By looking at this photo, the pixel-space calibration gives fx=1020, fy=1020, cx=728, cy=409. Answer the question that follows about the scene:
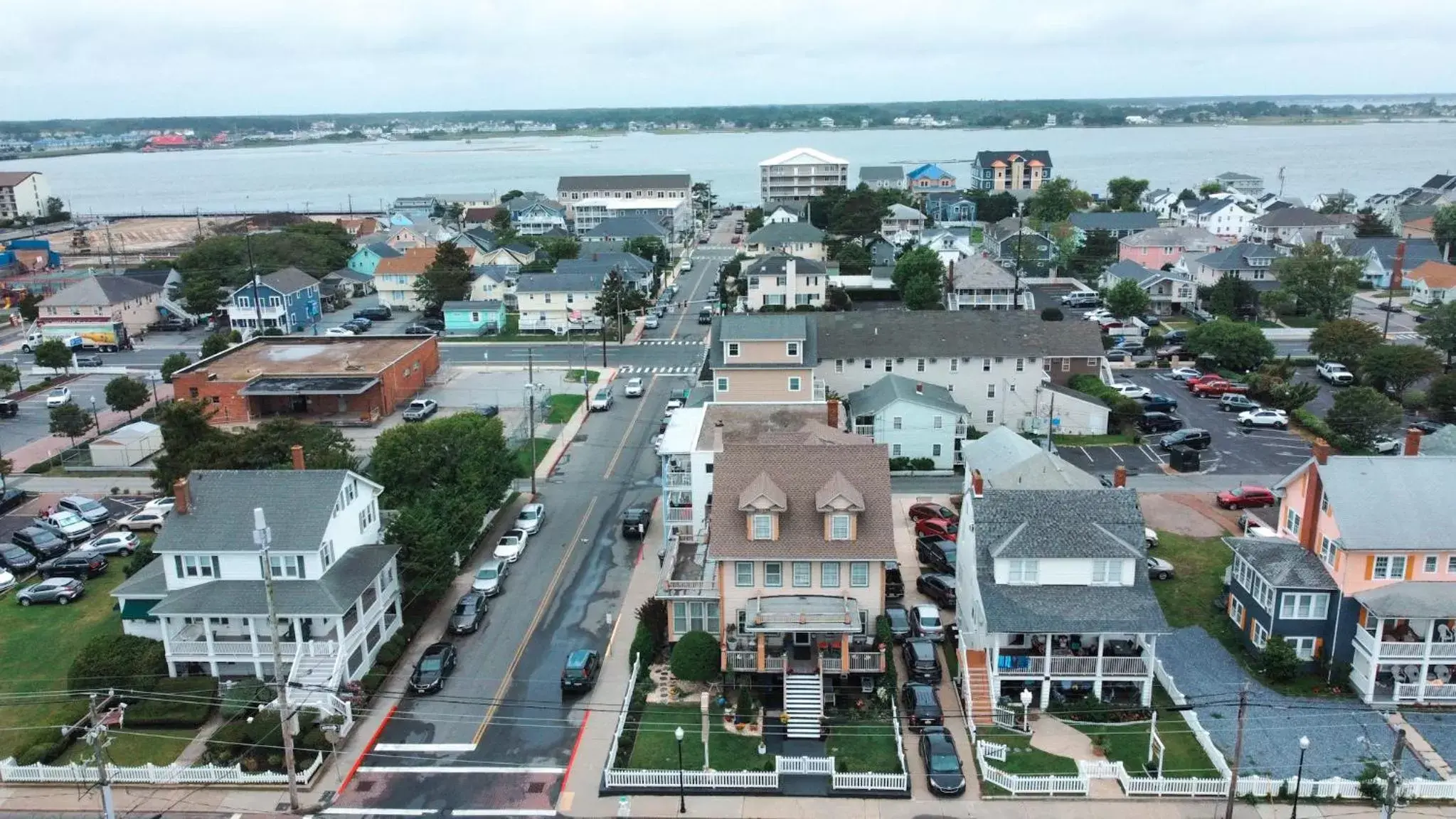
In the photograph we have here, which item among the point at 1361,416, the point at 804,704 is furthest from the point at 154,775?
the point at 1361,416

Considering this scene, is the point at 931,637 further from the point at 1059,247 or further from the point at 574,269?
the point at 1059,247

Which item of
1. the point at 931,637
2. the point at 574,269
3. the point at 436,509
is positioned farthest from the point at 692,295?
the point at 931,637

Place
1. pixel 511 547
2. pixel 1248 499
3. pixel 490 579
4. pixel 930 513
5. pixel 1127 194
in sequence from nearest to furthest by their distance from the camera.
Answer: pixel 490 579 → pixel 511 547 → pixel 930 513 → pixel 1248 499 → pixel 1127 194

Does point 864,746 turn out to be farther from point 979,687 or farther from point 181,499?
point 181,499

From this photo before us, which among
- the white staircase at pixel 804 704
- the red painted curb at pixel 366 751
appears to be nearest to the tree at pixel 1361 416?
the white staircase at pixel 804 704

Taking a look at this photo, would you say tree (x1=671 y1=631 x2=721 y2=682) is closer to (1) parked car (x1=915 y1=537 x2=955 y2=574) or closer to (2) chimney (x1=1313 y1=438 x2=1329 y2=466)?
(1) parked car (x1=915 y1=537 x2=955 y2=574)
